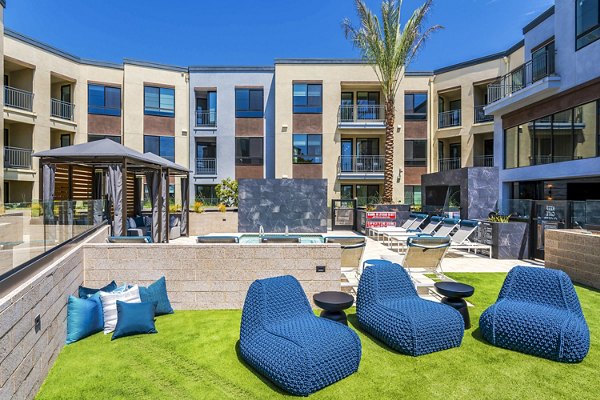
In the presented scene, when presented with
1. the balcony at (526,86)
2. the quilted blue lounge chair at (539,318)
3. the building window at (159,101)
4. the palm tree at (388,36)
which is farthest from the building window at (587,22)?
the building window at (159,101)

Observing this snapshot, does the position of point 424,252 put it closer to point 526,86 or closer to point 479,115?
point 526,86

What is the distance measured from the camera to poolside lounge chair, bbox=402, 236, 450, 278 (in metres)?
6.61

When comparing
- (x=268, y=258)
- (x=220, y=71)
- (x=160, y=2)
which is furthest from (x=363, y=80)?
(x=268, y=258)

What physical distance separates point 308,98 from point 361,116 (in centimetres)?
388

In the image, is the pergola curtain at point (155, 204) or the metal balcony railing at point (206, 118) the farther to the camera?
the metal balcony railing at point (206, 118)

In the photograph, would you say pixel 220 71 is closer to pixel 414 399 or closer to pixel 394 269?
pixel 394 269

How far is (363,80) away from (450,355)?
68.2ft

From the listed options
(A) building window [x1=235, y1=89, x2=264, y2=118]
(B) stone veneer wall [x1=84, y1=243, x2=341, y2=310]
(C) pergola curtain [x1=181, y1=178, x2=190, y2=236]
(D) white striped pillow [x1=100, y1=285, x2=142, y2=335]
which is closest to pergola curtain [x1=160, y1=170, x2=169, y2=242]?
(C) pergola curtain [x1=181, y1=178, x2=190, y2=236]

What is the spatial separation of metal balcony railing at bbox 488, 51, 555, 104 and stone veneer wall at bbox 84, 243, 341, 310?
1310cm

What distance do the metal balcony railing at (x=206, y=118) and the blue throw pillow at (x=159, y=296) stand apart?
1942 centimetres

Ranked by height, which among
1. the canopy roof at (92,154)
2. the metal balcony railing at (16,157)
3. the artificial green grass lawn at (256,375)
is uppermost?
the metal balcony railing at (16,157)

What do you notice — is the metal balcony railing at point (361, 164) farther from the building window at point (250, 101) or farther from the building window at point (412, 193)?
the building window at point (250, 101)

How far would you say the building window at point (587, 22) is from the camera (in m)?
10.7

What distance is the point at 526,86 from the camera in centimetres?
1368
